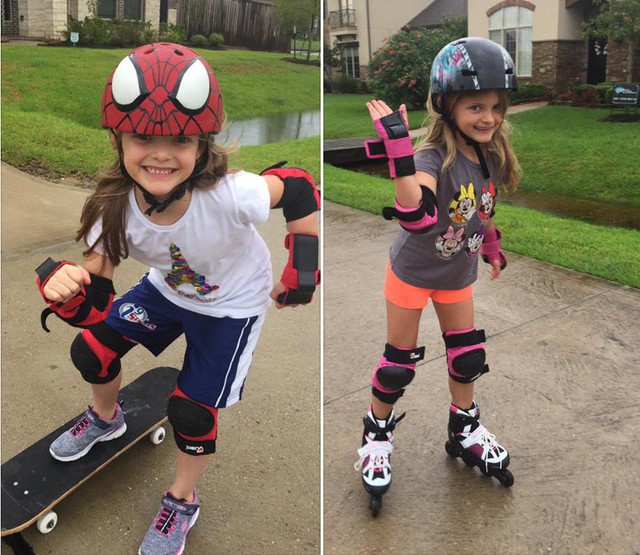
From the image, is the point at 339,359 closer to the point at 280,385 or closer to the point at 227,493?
the point at 280,385

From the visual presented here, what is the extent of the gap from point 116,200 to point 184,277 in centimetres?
35

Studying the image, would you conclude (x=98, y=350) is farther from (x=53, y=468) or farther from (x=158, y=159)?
(x=158, y=159)

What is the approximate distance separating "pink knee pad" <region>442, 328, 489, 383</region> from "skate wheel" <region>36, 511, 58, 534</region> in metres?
1.61

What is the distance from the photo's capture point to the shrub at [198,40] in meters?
18.1

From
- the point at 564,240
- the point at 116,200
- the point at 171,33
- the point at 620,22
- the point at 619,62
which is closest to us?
the point at 116,200

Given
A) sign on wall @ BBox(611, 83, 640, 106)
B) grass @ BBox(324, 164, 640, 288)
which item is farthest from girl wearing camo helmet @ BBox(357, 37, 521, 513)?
sign on wall @ BBox(611, 83, 640, 106)

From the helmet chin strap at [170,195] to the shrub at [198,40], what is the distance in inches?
676

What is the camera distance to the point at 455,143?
2414 mm

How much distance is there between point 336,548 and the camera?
7.87 feet

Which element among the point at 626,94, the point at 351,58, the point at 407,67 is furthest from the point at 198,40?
the point at 351,58

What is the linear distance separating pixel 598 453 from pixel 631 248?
3540 mm

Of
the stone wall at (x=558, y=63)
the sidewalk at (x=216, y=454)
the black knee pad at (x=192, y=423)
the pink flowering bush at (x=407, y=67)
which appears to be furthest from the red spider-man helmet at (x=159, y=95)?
the stone wall at (x=558, y=63)

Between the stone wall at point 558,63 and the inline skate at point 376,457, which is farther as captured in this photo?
the stone wall at point 558,63

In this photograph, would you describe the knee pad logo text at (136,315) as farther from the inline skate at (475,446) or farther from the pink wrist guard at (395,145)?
the inline skate at (475,446)
